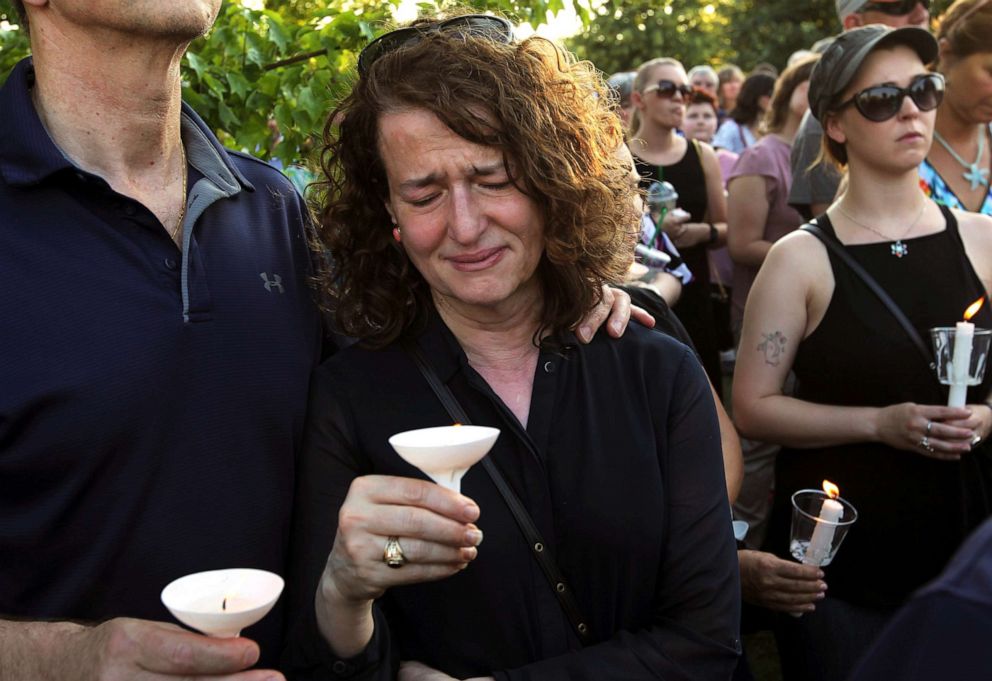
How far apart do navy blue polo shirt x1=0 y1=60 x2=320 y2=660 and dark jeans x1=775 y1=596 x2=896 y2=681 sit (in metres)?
1.79

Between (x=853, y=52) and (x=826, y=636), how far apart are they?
216cm

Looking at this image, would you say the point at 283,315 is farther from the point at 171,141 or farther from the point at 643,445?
the point at 643,445

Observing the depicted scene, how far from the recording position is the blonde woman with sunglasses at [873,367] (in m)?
3.34

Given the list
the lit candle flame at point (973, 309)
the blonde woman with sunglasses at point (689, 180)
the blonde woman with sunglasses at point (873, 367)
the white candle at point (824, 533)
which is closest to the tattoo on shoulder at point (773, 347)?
the blonde woman with sunglasses at point (873, 367)

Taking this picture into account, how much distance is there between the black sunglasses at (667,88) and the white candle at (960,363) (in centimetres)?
409

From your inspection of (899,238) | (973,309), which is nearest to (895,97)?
(899,238)

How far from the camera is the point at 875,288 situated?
350 centimetres

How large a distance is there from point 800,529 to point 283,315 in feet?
5.60

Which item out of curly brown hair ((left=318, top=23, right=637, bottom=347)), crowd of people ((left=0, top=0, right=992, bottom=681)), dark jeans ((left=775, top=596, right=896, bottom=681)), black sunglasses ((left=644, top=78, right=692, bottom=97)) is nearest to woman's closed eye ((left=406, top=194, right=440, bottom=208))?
crowd of people ((left=0, top=0, right=992, bottom=681))

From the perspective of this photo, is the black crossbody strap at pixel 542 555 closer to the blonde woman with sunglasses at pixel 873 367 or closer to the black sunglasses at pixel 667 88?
the blonde woman with sunglasses at pixel 873 367

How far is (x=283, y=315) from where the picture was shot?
2.46 m

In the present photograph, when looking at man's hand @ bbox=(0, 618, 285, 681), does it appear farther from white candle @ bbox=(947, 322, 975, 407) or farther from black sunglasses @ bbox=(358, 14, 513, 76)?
white candle @ bbox=(947, 322, 975, 407)

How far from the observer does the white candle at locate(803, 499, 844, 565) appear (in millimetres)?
2979

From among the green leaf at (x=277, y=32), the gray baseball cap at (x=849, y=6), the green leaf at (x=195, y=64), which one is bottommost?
the green leaf at (x=195, y=64)
